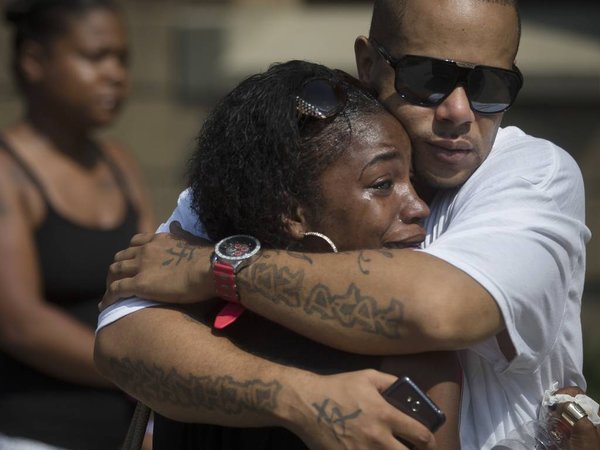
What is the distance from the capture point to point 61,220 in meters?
4.56

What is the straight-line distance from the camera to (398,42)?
2.86 m

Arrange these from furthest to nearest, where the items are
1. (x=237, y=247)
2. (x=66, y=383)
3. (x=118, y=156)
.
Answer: (x=118, y=156)
(x=66, y=383)
(x=237, y=247)

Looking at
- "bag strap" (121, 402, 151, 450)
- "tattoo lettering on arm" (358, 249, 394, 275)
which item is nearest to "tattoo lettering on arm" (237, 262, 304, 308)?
"tattoo lettering on arm" (358, 249, 394, 275)

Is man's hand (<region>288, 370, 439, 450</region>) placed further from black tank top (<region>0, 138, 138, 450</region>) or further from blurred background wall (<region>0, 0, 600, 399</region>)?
blurred background wall (<region>0, 0, 600, 399</region>)

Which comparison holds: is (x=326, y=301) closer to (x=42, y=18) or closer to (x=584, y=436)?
(x=584, y=436)

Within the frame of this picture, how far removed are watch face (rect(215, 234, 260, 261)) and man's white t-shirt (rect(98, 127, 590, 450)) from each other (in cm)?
26

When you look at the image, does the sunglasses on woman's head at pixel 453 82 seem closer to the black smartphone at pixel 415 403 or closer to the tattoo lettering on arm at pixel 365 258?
the tattoo lettering on arm at pixel 365 258

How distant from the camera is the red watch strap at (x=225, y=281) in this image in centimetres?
257

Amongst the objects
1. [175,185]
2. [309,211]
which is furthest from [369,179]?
[175,185]

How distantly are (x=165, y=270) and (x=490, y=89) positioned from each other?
81cm

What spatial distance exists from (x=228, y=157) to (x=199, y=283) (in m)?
0.27

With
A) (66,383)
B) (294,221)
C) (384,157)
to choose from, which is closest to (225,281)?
(294,221)

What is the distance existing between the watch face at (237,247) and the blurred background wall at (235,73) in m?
4.57

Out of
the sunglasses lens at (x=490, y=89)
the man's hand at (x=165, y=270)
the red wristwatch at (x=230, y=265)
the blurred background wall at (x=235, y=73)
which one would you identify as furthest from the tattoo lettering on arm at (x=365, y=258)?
the blurred background wall at (x=235, y=73)
